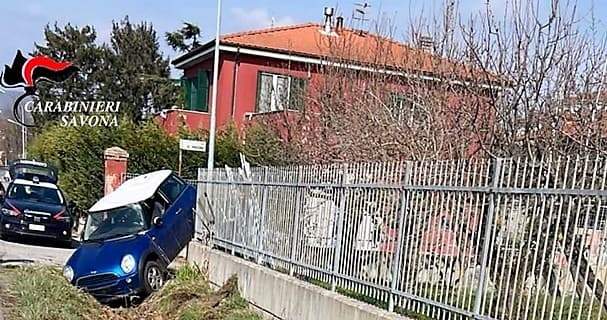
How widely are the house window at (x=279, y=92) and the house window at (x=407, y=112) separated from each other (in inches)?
193

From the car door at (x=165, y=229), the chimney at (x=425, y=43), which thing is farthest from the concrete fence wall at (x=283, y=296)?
the chimney at (x=425, y=43)

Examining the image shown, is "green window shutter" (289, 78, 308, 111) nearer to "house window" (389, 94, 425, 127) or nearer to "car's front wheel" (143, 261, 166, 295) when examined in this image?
"house window" (389, 94, 425, 127)

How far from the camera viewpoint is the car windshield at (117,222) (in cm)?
1412

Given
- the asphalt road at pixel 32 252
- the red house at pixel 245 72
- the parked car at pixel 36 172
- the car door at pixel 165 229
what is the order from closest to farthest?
1. the car door at pixel 165 229
2. the asphalt road at pixel 32 252
3. the parked car at pixel 36 172
4. the red house at pixel 245 72

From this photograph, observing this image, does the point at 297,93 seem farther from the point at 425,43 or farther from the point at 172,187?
the point at 425,43

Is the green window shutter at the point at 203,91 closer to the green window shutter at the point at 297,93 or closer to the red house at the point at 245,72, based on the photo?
the red house at the point at 245,72

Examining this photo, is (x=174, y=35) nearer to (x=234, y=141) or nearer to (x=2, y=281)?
(x=234, y=141)

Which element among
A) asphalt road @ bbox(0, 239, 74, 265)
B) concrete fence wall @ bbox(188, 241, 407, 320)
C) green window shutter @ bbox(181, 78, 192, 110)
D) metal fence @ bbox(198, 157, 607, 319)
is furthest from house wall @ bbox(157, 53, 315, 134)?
metal fence @ bbox(198, 157, 607, 319)

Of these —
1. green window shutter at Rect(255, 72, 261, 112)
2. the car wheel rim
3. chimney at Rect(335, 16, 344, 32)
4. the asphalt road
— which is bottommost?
the asphalt road

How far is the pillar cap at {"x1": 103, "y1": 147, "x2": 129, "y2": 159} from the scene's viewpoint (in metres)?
23.1

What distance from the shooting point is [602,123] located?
26.9 feet

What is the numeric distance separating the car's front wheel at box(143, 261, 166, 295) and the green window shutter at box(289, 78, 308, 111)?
5227mm

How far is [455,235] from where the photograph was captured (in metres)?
6.46

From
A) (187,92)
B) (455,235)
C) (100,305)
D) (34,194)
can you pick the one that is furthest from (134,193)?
(187,92)
